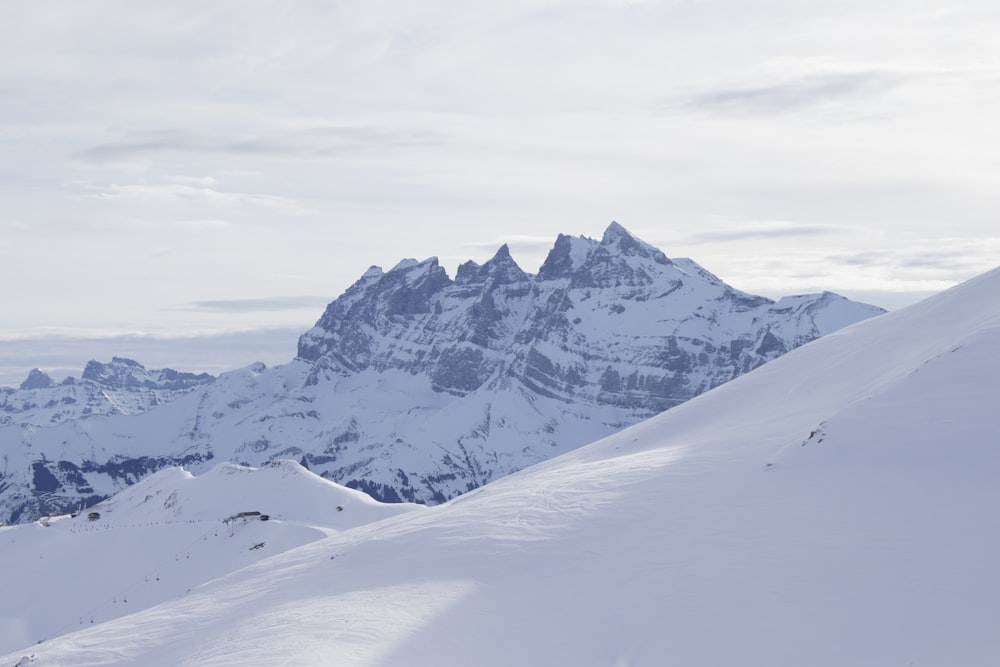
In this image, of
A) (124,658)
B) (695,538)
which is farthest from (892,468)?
(124,658)

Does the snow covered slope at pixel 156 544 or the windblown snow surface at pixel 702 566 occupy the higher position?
the windblown snow surface at pixel 702 566

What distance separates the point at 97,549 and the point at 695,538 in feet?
157

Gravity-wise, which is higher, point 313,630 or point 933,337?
point 933,337

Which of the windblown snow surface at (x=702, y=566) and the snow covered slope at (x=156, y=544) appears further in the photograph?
the snow covered slope at (x=156, y=544)

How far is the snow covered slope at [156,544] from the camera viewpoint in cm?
5406

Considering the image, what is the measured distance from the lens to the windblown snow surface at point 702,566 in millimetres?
20312

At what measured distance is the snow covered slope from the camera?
54062 mm

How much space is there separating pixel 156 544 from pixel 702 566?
152 ft

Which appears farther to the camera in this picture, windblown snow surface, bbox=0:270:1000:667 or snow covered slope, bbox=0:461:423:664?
snow covered slope, bbox=0:461:423:664

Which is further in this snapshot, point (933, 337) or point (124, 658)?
point (933, 337)

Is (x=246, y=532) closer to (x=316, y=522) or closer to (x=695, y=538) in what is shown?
(x=316, y=522)

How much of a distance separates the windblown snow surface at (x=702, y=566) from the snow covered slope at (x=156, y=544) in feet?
73.5

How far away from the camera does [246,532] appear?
197 feet

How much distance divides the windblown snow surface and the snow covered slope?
73.5 feet
